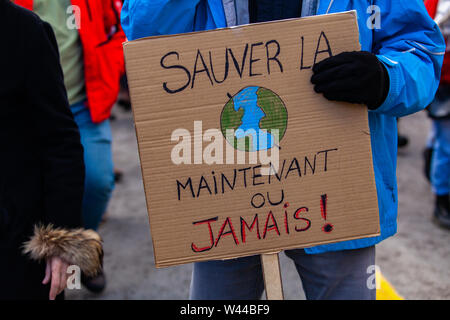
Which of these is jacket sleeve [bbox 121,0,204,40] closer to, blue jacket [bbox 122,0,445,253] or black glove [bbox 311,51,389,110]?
blue jacket [bbox 122,0,445,253]

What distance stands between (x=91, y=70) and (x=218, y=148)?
1425 millimetres

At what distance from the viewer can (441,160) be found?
138 inches

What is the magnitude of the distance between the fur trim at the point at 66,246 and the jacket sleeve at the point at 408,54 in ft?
3.02

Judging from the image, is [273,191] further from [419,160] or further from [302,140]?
[419,160]

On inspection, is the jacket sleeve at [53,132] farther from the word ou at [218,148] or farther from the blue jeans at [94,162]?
the blue jeans at [94,162]

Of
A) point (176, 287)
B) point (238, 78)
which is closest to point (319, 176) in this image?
point (238, 78)

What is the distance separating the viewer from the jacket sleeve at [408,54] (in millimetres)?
1273

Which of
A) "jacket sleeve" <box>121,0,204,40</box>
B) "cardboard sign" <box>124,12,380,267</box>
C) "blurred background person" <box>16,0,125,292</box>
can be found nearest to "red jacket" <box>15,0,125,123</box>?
"blurred background person" <box>16,0,125,292</box>

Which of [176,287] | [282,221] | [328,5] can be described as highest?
[328,5]

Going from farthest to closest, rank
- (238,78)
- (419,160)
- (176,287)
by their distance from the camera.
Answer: (419,160), (176,287), (238,78)

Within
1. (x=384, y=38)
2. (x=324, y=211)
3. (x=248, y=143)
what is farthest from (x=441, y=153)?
(x=248, y=143)

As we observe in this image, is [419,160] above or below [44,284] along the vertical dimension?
below

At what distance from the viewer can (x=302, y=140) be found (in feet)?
4.06

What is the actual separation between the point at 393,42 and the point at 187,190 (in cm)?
70
